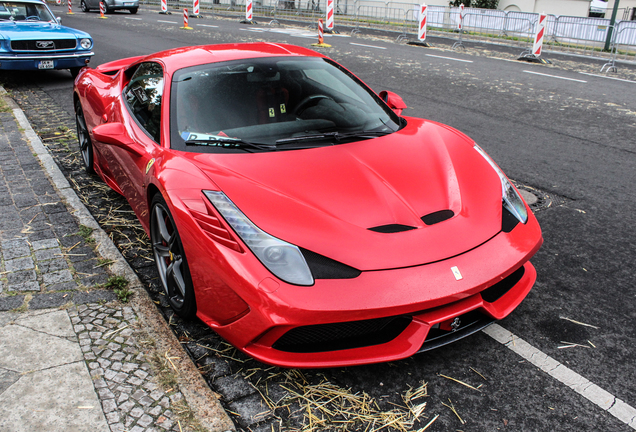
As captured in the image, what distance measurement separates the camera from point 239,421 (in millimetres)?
2326

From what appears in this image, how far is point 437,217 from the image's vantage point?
269cm

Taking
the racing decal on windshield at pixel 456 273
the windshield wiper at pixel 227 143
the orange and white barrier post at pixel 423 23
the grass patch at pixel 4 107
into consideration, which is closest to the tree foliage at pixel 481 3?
the orange and white barrier post at pixel 423 23

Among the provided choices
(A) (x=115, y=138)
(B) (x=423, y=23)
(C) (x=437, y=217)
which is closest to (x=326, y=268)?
(C) (x=437, y=217)

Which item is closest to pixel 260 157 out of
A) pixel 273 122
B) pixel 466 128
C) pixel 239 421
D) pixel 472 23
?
pixel 273 122

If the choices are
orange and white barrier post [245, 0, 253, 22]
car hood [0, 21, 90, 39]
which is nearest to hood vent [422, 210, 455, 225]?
car hood [0, 21, 90, 39]

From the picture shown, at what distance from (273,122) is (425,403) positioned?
188cm

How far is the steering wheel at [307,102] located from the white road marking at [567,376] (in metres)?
1.77

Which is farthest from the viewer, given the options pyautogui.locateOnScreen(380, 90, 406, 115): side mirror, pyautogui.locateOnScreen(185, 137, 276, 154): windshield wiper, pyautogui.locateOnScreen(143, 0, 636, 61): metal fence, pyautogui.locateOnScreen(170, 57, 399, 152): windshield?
pyautogui.locateOnScreen(143, 0, 636, 61): metal fence

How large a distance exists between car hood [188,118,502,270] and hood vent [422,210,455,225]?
0.08 feet

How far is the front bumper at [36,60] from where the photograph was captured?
30.5 feet

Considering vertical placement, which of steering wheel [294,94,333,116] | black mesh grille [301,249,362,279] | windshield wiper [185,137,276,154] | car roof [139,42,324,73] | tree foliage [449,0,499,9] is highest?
tree foliage [449,0,499,9]

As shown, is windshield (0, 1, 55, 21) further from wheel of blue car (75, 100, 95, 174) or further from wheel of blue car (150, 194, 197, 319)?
wheel of blue car (150, 194, 197, 319)

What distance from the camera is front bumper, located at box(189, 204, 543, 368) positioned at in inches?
88.9

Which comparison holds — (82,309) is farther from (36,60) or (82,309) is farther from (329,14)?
(329,14)
